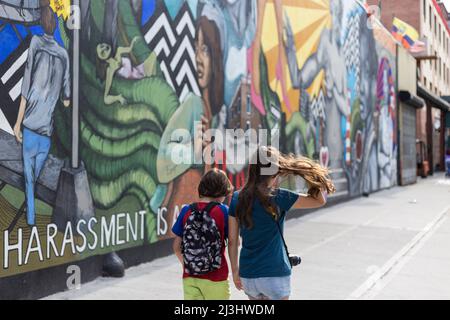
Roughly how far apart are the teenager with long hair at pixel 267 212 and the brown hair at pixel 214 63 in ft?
19.3

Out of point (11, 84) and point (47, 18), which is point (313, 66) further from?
point (11, 84)

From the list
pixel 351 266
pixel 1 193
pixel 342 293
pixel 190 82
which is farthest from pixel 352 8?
pixel 1 193

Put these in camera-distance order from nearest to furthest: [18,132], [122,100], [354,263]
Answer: [18,132], [122,100], [354,263]

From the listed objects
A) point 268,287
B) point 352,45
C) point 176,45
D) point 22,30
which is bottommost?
point 268,287

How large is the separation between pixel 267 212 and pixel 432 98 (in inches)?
1185

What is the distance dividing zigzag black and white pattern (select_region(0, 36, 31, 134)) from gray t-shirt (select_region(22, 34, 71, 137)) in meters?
0.08

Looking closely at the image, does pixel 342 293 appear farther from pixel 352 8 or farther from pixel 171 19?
pixel 352 8

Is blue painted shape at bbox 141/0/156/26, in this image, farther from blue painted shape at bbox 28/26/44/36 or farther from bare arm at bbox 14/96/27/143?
bare arm at bbox 14/96/27/143

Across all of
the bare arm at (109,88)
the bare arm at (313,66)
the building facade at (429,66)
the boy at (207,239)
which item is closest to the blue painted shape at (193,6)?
the bare arm at (109,88)

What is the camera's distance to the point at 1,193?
5.09 meters

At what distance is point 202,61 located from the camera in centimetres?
888

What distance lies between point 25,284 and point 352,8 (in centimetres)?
1491

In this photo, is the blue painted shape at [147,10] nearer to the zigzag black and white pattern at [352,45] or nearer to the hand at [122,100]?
the hand at [122,100]

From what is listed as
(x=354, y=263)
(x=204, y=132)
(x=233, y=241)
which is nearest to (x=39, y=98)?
(x=233, y=241)
